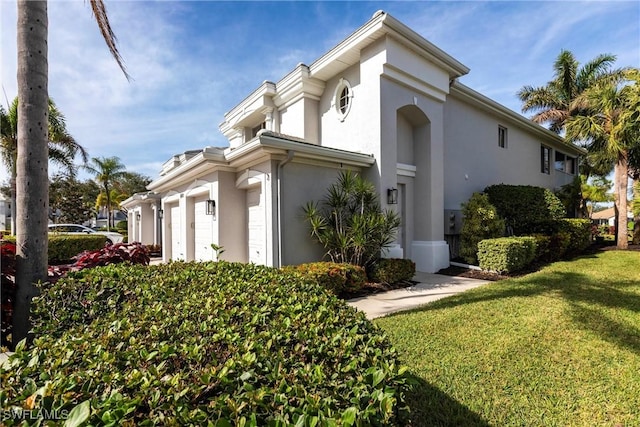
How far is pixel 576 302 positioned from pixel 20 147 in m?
9.26

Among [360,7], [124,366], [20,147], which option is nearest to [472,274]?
[360,7]

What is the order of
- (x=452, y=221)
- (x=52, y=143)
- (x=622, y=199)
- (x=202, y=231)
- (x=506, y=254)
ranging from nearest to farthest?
1. (x=506, y=254)
2. (x=202, y=231)
3. (x=452, y=221)
4. (x=622, y=199)
5. (x=52, y=143)

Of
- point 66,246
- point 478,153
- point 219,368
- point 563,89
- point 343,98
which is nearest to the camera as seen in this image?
point 219,368

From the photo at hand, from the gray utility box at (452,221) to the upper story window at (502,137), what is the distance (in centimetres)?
557

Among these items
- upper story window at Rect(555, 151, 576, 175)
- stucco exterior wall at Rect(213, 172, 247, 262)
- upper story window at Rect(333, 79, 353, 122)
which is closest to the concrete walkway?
stucco exterior wall at Rect(213, 172, 247, 262)

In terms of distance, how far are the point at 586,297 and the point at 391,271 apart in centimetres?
409

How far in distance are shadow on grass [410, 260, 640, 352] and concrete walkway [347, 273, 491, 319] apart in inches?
19.2

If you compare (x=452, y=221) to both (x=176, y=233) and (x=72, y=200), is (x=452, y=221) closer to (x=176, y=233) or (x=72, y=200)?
(x=176, y=233)

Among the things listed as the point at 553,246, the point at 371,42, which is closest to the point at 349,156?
the point at 371,42

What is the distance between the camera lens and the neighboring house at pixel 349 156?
26.7ft

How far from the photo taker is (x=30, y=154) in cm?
344

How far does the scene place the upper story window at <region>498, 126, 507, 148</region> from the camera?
14.8 meters

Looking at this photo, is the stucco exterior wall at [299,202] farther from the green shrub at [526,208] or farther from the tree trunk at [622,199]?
the tree trunk at [622,199]

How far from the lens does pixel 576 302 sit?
19.9 ft
